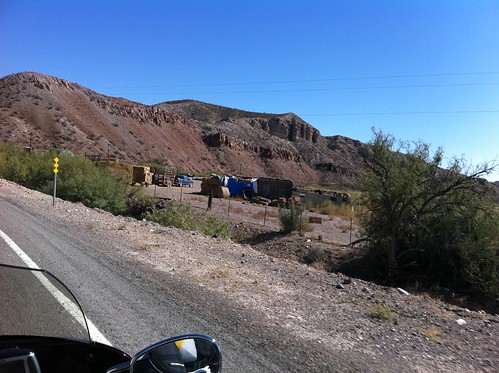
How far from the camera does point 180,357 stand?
2.18m

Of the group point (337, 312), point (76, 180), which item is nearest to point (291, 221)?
point (76, 180)

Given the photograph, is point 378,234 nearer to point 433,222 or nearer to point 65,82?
point 433,222

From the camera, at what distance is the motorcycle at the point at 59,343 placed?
2102 millimetres

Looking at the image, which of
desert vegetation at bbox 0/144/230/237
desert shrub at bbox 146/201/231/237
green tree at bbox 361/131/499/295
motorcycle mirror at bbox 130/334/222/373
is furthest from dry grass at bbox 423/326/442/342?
desert vegetation at bbox 0/144/230/237

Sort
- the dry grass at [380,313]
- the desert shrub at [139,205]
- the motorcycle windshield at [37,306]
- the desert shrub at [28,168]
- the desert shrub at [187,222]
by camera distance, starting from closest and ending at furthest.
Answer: the motorcycle windshield at [37,306], the dry grass at [380,313], the desert shrub at [187,222], the desert shrub at [139,205], the desert shrub at [28,168]

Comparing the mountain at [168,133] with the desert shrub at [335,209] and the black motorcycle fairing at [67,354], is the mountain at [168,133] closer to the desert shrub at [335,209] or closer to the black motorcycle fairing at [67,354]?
the desert shrub at [335,209]

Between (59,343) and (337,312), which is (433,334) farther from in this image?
(59,343)

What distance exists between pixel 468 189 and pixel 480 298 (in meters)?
4.18

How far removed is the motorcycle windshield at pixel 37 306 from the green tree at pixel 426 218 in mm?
15450

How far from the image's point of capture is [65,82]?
92000mm

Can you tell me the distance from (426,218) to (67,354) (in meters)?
17.4

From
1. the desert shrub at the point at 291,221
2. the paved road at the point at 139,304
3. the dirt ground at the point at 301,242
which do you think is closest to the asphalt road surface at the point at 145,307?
the paved road at the point at 139,304

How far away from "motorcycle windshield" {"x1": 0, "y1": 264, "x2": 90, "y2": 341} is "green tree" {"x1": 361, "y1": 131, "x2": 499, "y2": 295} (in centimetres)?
1545

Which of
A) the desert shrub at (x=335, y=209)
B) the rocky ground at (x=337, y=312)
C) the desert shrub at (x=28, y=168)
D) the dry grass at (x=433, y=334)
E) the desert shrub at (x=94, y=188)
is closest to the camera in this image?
the rocky ground at (x=337, y=312)
